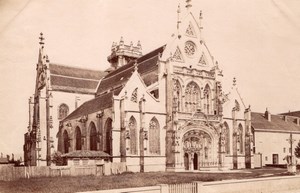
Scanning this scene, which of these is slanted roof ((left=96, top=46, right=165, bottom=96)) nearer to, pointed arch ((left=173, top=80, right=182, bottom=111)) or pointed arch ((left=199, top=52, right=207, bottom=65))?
pointed arch ((left=173, top=80, right=182, bottom=111))

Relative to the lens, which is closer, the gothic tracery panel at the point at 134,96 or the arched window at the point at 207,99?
the gothic tracery panel at the point at 134,96

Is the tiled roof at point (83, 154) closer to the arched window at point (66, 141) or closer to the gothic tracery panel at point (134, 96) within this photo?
the gothic tracery panel at point (134, 96)

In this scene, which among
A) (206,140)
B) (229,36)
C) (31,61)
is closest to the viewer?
(31,61)

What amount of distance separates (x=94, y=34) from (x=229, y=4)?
14.5 feet

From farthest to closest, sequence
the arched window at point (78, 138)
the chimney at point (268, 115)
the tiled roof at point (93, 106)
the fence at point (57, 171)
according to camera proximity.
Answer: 1. the chimney at point (268, 115)
2. the arched window at point (78, 138)
3. the tiled roof at point (93, 106)
4. the fence at point (57, 171)

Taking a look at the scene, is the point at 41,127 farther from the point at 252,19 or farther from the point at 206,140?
the point at 252,19

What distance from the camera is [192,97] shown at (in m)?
23.7

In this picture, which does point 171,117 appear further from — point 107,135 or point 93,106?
point 93,106

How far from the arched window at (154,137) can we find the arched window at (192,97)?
8.41 feet

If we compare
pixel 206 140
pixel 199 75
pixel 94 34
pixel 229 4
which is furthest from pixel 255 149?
pixel 94 34

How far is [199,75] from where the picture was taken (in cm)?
2391

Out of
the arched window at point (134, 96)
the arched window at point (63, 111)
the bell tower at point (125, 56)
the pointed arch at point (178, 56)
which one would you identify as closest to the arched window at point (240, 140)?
the pointed arch at point (178, 56)

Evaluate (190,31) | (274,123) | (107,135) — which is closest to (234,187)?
(107,135)

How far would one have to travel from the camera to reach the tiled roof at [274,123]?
29.3 meters
